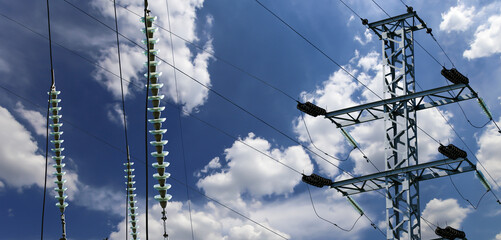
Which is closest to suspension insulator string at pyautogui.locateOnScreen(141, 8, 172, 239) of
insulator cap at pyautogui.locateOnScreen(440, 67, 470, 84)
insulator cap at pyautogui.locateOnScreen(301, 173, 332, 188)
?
insulator cap at pyautogui.locateOnScreen(301, 173, 332, 188)

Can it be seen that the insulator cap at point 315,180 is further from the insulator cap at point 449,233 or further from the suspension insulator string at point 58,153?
the suspension insulator string at point 58,153

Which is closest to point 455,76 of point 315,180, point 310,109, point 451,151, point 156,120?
point 451,151

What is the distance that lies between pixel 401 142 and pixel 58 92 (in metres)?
14.0

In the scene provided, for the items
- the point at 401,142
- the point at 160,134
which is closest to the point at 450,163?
the point at 401,142

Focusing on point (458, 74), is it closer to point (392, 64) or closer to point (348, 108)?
point (392, 64)

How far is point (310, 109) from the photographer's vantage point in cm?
2506

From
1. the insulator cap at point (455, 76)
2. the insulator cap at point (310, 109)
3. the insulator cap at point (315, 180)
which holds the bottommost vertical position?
the insulator cap at point (315, 180)

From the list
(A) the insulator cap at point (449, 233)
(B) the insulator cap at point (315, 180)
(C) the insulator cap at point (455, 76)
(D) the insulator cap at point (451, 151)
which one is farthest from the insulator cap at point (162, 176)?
(C) the insulator cap at point (455, 76)

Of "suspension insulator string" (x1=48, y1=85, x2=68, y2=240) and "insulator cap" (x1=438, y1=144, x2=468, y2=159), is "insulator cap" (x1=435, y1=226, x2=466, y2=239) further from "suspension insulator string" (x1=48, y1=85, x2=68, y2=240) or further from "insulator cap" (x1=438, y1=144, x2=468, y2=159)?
"suspension insulator string" (x1=48, y1=85, x2=68, y2=240)

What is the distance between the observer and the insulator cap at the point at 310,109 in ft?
82.2

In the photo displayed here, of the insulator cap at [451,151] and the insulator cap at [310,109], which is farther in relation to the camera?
the insulator cap at [310,109]

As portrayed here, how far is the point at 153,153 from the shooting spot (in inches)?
491

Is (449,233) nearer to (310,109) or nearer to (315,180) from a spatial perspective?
(315,180)

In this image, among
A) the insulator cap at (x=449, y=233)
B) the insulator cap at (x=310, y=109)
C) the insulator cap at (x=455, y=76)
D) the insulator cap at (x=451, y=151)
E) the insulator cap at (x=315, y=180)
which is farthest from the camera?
the insulator cap at (x=310, y=109)
